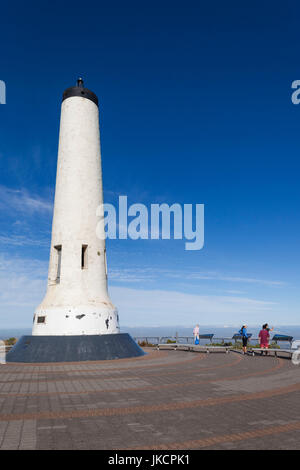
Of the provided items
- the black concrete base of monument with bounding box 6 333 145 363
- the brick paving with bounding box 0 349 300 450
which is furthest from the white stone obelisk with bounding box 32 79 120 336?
the brick paving with bounding box 0 349 300 450

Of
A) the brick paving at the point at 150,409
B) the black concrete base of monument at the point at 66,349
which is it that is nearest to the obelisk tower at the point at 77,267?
the black concrete base of monument at the point at 66,349

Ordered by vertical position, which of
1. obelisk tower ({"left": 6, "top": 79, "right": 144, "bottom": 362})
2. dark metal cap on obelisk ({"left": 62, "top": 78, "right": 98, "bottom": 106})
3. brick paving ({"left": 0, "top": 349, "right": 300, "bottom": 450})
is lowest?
brick paving ({"left": 0, "top": 349, "right": 300, "bottom": 450})

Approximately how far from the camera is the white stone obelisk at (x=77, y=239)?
59.2 feet

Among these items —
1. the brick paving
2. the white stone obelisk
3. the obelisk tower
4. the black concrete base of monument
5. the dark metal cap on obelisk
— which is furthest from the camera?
the dark metal cap on obelisk

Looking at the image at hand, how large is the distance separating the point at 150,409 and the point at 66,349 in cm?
979

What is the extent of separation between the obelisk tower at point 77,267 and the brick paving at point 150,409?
11.6 ft

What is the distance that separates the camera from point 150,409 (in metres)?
7.77

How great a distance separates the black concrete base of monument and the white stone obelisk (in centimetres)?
60

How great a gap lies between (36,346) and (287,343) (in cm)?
1468

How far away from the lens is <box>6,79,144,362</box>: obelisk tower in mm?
17109

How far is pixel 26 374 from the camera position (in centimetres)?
1284

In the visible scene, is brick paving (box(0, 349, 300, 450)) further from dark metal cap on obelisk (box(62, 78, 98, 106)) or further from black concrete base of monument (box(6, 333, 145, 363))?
dark metal cap on obelisk (box(62, 78, 98, 106))

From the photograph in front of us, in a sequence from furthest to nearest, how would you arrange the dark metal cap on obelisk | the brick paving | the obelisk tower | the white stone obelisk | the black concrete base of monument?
the dark metal cap on obelisk < the white stone obelisk < the obelisk tower < the black concrete base of monument < the brick paving
